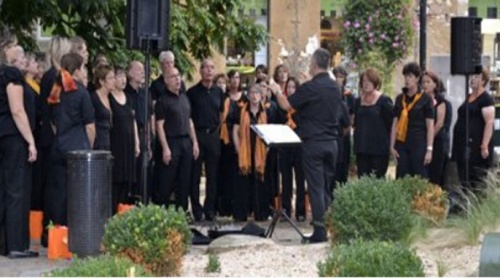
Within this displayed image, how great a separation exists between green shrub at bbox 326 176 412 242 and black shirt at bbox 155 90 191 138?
11.9ft

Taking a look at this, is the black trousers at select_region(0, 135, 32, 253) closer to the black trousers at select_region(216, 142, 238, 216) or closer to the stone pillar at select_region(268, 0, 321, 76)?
the black trousers at select_region(216, 142, 238, 216)

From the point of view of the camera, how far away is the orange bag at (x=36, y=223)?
13.6m

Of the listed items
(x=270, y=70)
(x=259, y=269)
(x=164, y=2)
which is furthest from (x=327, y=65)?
(x=270, y=70)

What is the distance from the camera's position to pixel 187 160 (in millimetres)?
15820

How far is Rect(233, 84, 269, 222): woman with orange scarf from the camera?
16.9 metres

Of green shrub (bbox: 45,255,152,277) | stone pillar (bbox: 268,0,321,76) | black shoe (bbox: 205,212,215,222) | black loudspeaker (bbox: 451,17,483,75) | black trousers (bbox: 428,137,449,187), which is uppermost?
stone pillar (bbox: 268,0,321,76)

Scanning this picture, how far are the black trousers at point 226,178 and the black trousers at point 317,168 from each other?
3.66 m

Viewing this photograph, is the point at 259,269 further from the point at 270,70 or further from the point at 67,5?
the point at 270,70

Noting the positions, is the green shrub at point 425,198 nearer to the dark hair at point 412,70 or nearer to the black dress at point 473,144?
the dark hair at point 412,70

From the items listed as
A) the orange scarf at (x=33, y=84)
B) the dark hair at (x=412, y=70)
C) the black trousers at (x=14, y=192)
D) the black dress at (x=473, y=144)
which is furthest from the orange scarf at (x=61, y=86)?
the black dress at (x=473, y=144)

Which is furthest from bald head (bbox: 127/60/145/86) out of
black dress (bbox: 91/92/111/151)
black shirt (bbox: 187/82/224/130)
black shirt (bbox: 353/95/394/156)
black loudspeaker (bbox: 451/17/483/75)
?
black loudspeaker (bbox: 451/17/483/75)

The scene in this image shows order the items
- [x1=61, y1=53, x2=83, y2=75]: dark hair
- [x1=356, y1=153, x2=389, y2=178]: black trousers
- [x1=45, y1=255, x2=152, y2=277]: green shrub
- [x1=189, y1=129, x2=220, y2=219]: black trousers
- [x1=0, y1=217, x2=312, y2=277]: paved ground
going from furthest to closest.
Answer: [x1=189, y1=129, x2=220, y2=219]: black trousers, [x1=356, y1=153, x2=389, y2=178]: black trousers, [x1=61, y1=53, x2=83, y2=75]: dark hair, [x1=0, y1=217, x2=312, y2=277]: paved ground, [x1=45, y1=255, x2=152, y2=277]: green shrub

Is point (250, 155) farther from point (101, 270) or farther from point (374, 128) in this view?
point (101, 270)

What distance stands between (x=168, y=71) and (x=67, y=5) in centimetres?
156
